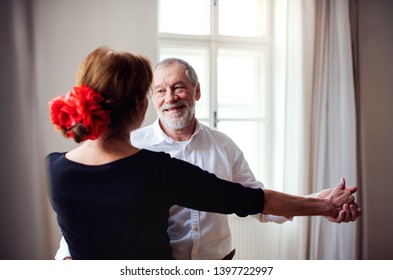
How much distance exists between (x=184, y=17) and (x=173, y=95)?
378mm

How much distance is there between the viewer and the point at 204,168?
1.07m

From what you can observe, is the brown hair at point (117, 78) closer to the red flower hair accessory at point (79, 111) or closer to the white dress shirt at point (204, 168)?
the red flower hair accessory at point (79, 111)

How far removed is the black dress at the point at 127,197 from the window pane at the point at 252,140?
60cm

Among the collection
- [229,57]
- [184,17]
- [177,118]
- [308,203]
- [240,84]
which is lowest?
[308,203]

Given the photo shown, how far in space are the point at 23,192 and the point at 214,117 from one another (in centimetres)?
74

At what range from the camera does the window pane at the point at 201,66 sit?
125cm

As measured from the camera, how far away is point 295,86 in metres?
1.34

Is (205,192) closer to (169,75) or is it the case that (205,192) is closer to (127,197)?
(127,197)

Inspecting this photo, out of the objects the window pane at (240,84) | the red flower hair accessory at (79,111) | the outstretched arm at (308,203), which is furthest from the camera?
the window pane at (240,84)

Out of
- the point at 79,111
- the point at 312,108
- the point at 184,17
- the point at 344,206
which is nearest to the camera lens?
the point at 79,111

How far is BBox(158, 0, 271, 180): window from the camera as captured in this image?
1240mm

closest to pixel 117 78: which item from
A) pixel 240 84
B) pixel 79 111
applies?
pixel 79 111

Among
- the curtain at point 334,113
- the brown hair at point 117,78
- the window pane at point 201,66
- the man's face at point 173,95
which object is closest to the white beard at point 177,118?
the man's face at point 173,95
